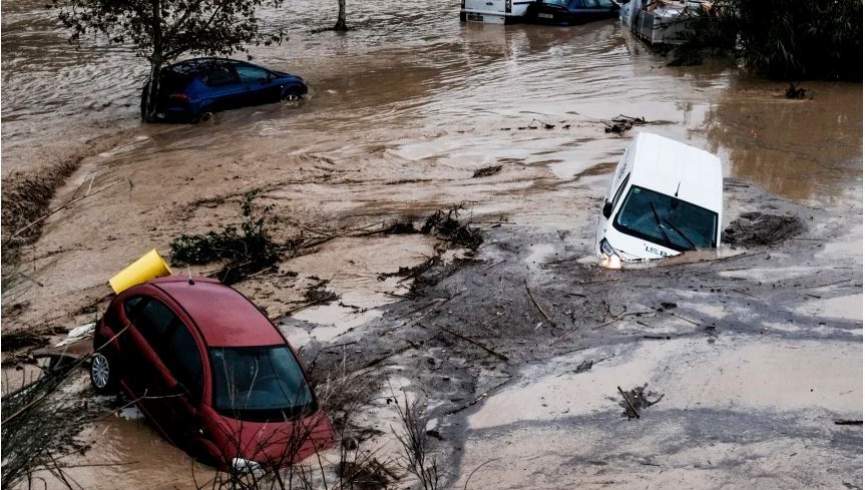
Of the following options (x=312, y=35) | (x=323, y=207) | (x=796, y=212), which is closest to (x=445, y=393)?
(x=323, y=207)

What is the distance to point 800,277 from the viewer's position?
12.8 m

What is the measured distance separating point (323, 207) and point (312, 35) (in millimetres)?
17249

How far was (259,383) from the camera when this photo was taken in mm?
9008

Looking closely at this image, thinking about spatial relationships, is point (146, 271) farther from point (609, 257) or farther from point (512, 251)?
point (609, 257)

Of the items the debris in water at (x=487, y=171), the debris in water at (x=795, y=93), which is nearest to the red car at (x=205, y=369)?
the debris in water at (x=487, y=171)

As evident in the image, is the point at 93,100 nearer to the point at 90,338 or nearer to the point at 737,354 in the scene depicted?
the point at 90,338

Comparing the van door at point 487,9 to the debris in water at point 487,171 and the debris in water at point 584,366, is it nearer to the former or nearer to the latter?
the debris in water at point 487,171

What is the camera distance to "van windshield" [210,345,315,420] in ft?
28.6

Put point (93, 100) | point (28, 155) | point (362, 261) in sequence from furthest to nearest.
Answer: point (93, 100) → point (28, 155) → point (362, 261)

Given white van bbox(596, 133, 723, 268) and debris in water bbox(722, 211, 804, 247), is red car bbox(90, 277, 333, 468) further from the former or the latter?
debris in water bbox(722, 211, 804, 247)

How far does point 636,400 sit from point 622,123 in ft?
39.0

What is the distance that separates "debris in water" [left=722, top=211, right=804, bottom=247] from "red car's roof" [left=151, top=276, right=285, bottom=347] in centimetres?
705

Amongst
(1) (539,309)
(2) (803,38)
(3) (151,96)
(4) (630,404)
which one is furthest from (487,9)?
(4) (630,404)

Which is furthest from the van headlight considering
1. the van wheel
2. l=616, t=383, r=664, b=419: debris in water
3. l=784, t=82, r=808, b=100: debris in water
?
l=784, t=82, r=808, b=100: debris in water
